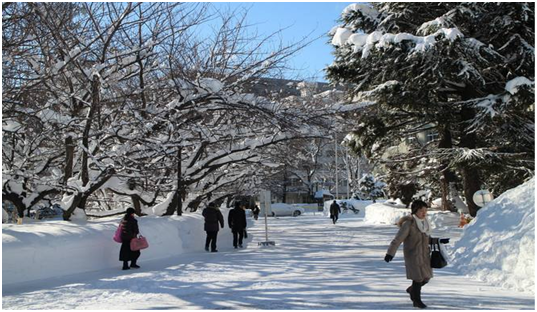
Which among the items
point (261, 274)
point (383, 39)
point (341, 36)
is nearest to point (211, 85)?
point (261, 274)

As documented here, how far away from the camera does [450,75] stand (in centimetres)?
1975

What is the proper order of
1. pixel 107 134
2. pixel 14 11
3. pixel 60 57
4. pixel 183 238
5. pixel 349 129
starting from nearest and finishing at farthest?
pixel 14 11, pixel 60 57, pixel 107 134, pixel 183 238, pixel 349 129

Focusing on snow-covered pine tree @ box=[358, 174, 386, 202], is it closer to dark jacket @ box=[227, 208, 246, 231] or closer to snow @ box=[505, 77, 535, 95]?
snow @ box=[505, 77, 535, 95]

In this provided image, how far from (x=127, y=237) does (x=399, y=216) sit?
1843cm

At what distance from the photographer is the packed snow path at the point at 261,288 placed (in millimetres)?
7223

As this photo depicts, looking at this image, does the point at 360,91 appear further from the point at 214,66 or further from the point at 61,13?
the point at 61,13

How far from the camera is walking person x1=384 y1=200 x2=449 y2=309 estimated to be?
22.1 feet

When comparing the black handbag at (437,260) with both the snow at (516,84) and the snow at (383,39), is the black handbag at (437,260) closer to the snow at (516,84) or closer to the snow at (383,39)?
the snow at (383,39)

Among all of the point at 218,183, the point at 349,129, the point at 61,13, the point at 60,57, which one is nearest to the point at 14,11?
the point at 61,13

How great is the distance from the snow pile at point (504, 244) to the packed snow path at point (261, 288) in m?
0.38

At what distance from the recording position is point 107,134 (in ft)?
49.0

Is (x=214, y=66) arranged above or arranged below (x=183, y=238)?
above

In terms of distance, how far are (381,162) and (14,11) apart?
1897 cm

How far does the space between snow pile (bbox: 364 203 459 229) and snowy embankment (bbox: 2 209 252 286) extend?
8.49 m
